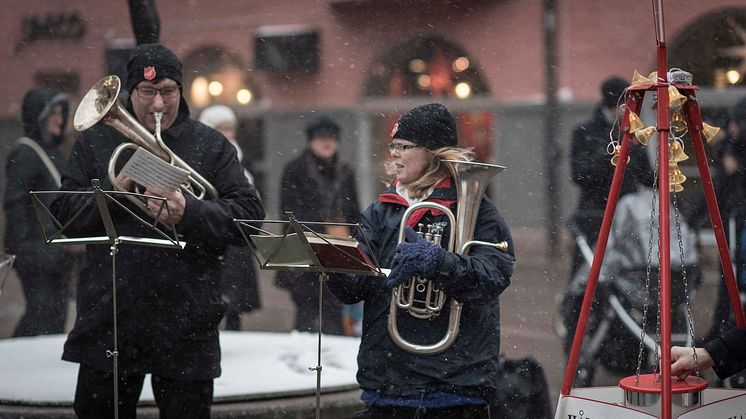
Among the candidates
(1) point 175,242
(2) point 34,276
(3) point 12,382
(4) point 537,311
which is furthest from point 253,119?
(1) point 175,242

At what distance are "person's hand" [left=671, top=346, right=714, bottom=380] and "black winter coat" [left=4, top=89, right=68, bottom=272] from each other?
192 inches

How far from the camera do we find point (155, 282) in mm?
4457

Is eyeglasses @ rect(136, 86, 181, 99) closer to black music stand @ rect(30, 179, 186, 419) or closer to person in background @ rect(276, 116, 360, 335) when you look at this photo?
black music stand @ rect(30, 179, 186, 419)

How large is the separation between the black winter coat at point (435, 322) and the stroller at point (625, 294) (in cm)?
272

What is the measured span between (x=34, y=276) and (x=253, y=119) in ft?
28.2

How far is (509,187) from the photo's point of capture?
556 inches

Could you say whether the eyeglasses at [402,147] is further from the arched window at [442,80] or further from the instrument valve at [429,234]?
the arched window at [442,80]

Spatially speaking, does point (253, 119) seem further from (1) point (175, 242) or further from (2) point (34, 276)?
(1) point (175, 242)

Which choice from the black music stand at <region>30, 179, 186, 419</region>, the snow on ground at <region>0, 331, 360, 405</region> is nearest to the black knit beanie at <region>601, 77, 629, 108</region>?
the snow on ground at <region>0, 331, 360, 405</region>

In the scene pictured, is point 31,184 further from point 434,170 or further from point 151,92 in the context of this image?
point 434,170

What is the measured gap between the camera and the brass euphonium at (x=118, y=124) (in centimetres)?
429

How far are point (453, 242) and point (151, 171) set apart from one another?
1.16 metres

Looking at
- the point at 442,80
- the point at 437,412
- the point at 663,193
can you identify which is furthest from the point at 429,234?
the point at 442,80

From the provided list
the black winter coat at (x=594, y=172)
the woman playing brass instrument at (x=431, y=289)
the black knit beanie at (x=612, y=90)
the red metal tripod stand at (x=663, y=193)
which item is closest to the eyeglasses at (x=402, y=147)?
the woman playing brass instrument at (x=431, y=289)
